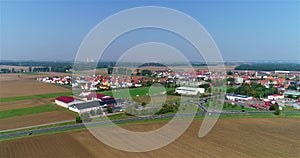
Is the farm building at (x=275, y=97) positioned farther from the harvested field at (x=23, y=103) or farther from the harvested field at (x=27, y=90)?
the harvested field at (x=27, y=90)

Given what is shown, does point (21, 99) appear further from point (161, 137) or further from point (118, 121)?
point (161, 137)

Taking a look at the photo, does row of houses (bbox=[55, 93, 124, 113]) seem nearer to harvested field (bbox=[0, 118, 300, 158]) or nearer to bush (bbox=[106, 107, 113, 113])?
bush (bbox=[106, 107, 113, 113])

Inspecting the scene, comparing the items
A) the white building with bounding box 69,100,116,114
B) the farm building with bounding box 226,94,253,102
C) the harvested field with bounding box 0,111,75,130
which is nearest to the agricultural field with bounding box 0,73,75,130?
the harvested field with bounding box 0,111,75,130

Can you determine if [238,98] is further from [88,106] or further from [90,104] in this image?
[88,106]

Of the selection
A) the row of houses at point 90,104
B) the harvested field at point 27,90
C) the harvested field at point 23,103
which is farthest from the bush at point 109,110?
the harvested field at point 27,90

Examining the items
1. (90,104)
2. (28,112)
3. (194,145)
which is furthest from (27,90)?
(194,145)

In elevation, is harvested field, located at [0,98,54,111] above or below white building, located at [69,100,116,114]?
below
